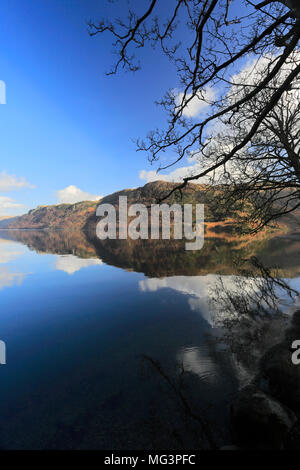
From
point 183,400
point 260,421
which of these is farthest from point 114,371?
point 260,421

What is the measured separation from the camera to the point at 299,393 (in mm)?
4297

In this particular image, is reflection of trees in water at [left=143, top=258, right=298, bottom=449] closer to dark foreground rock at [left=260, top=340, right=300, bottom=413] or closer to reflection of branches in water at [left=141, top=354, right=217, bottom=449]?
reflection of branches in water at [left=141, top=354, right=217, bottom=449]

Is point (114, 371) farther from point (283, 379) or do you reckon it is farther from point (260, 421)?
point (283, 379)

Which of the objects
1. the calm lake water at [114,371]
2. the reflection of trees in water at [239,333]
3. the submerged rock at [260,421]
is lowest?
the calm lake water at [114,371]

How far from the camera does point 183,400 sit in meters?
4.64

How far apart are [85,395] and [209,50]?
8.23m

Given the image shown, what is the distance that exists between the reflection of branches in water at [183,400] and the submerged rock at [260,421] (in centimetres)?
49

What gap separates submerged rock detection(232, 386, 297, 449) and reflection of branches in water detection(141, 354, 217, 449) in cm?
49

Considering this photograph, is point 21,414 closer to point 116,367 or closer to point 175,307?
point 116,367

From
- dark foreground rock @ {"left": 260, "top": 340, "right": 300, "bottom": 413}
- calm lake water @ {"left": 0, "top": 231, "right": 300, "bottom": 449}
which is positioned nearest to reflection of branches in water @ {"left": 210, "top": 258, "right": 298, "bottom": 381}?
calm lake water @ {"left": 0, "top": 231, "right": 300, "bottom": 449}

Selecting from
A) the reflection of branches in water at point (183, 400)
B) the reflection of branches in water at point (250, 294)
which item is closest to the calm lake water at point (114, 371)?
the reflection of branches in water at point (183, 400)

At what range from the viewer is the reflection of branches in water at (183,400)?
3.73 meters

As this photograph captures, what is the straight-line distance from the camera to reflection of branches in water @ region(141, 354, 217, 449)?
3.73 meters

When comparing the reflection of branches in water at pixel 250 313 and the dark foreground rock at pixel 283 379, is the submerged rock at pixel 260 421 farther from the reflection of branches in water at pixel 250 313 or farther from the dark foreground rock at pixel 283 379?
the reflection of branches in water at pixel 250 313
